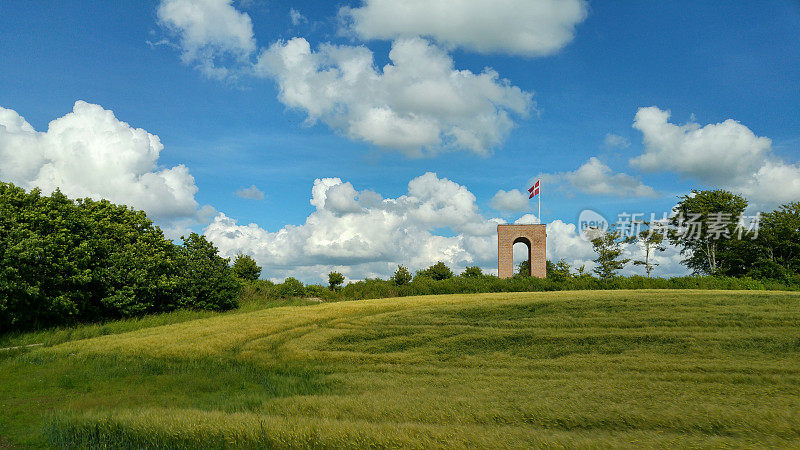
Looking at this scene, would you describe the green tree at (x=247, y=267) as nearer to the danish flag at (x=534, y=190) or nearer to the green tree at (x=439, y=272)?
the green tree at (x=439, y=272)

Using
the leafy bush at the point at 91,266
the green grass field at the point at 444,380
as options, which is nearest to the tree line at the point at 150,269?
the leafy bush at the point at 91,266

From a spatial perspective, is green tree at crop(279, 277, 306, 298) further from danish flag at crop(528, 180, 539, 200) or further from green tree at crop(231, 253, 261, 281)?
danish flag at crop(528, 180, 539, 200)

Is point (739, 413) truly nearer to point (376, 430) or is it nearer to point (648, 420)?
point (648, 420)

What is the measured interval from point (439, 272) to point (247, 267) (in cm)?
2232

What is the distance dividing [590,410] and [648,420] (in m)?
0.81

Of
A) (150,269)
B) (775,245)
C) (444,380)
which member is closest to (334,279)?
(150,269)

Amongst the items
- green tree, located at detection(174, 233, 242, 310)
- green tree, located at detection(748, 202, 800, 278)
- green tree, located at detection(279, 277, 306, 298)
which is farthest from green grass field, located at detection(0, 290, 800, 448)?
green tree, located at detection(748, 202, 800, 278)

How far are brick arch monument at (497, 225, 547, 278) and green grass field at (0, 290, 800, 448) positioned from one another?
71.5 feet

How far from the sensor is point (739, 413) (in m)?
6.43

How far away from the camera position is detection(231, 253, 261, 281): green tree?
51.2 m

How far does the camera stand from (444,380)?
Answer: 1055 centimetres

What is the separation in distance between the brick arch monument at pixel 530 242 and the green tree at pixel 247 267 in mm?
28033

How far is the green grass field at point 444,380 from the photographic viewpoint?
633cm

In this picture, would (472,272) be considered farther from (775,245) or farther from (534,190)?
(775,245)
